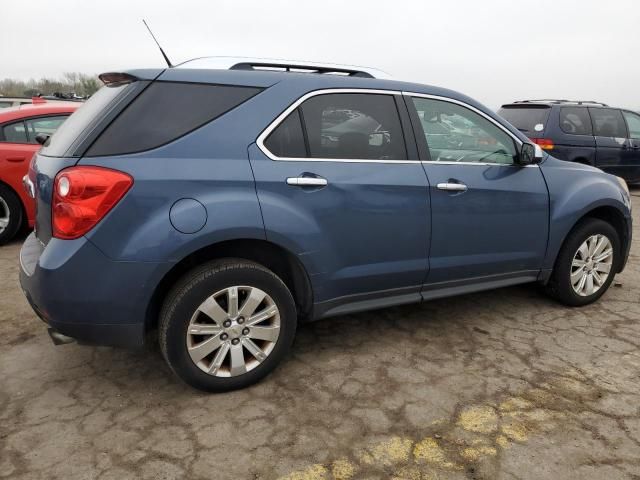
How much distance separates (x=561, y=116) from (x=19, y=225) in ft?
25.6

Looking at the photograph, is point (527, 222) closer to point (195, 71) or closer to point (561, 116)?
point (195, 71)

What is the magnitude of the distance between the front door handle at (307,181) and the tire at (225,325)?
463 millimetres

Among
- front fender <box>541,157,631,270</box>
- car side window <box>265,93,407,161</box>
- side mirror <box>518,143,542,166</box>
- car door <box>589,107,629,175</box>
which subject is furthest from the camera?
car door <box>589,107,629,175</box>

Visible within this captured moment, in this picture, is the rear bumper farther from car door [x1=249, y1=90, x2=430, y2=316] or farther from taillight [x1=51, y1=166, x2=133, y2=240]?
car door [x1=249, y1=90, x2=430, y2=316]

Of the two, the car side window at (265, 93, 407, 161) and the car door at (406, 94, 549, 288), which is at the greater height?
the car side window at (265, 93, 407, 161)

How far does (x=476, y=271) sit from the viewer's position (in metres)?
3.38

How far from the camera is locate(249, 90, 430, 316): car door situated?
264 centimetres

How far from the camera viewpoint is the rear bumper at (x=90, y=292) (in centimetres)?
232

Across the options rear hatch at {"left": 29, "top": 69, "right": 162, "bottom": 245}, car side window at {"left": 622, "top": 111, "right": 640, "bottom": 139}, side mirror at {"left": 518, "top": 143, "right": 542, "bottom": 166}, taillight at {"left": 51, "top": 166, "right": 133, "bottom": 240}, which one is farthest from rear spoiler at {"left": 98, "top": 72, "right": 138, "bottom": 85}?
car side window at {"left": 622, "top": 111, "right": 640, "bottom": 139}

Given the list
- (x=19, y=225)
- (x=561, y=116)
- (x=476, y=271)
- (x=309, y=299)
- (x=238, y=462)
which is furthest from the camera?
(x=561, y=116)

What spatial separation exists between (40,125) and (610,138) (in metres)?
8.70

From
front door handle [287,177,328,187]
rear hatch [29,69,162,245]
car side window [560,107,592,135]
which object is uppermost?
rear hatch [29,69,162,245]

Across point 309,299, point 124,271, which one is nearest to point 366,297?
point 309,299

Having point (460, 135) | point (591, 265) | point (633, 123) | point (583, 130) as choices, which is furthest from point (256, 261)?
point (633, 123)
